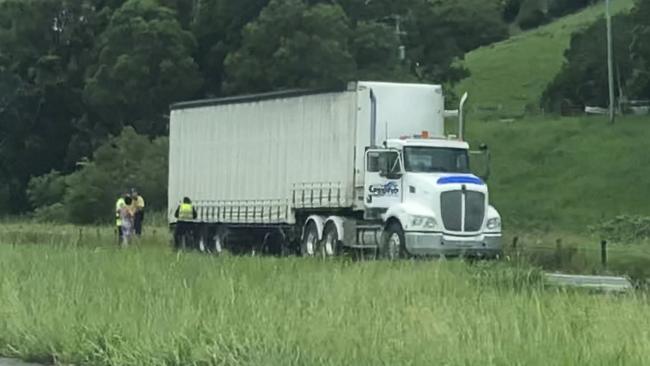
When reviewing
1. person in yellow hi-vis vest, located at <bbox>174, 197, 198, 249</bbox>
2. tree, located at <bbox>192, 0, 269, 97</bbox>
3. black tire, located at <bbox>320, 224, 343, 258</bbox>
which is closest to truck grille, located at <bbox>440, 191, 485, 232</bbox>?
black tire, located at <bbox>320, 224, 343, 258</bbox>

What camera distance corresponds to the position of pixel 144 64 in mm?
71125

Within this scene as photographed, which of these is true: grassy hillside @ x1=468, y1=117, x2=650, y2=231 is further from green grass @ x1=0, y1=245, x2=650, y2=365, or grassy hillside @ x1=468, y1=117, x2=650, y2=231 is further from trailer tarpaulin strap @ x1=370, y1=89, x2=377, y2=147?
green grass @ x1=0, y1=245, x2=650, y2=365

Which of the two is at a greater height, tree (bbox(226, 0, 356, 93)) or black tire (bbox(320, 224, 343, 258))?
tree (bbox(226, 0, 356, 93))

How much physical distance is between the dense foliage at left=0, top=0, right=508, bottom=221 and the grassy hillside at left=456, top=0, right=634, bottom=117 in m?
5.47

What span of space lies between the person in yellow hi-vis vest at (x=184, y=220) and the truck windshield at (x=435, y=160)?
1073cm

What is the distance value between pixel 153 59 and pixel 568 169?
24900 millimetres

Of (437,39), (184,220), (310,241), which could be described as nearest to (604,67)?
(437,39)

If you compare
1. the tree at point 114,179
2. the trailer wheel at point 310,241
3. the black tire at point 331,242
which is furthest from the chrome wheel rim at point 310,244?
the tree at point 114,179

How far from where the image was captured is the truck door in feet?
99.2

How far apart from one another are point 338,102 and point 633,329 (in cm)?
2148

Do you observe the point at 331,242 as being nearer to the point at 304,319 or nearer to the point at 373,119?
the point at 373,119

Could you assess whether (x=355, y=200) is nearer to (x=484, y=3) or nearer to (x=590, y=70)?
(x=590, y=70)

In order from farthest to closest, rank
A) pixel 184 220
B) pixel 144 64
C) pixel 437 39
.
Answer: pixel 437 39, pixel 144 64, pixel 184 220

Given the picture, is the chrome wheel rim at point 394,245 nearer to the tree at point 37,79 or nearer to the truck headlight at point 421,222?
the truck headlight at point 421,222
